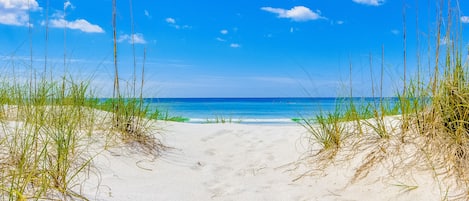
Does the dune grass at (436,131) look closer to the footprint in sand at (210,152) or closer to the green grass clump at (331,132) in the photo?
the green grass clump at (331,132)

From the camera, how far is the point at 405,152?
2781mm

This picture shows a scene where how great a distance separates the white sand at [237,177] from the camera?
256 centimetres

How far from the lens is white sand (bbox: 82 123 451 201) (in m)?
Result: 2.56

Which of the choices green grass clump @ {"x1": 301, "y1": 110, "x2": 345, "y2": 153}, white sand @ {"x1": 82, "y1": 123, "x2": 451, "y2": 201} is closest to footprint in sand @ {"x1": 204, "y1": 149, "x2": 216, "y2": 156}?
white sand @ {"x1": 82, "y1": 123, "x2": 451, "y2": 201}

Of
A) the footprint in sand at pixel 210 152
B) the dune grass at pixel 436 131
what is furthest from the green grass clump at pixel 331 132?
the footprint in sand at pixel 210 152

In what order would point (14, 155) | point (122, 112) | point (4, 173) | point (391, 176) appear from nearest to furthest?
point (4, 173), point (14, 155), point (391, 176), point (122, 112)

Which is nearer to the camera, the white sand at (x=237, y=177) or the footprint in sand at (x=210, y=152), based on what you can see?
the white sand at (x=237, y=177)

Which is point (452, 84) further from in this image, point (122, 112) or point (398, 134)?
point (122, 112)

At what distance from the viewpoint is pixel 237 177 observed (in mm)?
3326

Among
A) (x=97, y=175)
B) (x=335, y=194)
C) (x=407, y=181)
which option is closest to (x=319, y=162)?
(x=335, y=194)

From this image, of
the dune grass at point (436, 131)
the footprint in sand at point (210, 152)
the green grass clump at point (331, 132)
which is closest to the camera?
the dune grass at point (436, 131)

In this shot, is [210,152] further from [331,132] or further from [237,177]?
[331,132]

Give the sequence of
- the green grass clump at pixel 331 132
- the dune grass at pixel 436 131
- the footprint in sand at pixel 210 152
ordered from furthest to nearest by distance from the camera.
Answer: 1. the footprint in sand at pixel 210 152
2. the green grass clump at pixel 331 132
3. the dune grass at pixel 436 131

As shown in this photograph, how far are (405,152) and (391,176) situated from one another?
237 mm
